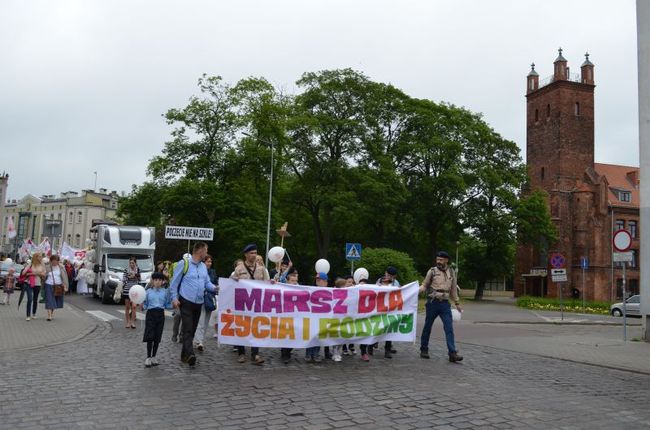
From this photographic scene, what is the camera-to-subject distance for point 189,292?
913 cm

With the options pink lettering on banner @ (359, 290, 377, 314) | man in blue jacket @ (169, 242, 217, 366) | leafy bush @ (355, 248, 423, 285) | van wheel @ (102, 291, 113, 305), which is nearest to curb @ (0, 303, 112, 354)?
man in blue jacket @ (169, 242, 217, 366)

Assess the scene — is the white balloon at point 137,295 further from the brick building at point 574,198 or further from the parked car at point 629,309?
the brick building at point 574,198

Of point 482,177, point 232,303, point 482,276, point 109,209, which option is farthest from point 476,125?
point 109,209

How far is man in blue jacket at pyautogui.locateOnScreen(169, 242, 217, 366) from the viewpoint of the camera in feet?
29.6

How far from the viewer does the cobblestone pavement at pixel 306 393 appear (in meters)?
6.03

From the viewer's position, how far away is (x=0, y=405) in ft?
20.9

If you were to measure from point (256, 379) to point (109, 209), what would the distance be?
116 m

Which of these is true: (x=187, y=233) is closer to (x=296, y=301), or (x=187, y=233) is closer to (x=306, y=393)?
(x=296, y=301)

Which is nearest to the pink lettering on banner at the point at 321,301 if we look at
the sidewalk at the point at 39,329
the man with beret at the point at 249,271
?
the man with beret at the point at 249,271

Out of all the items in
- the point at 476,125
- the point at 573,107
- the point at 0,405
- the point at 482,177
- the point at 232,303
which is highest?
the point at 573,107

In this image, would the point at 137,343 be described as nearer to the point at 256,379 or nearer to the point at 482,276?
the point at 256,379

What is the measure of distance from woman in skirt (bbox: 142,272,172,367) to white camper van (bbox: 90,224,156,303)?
615 inches

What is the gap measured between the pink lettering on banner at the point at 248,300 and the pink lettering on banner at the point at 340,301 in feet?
4.46

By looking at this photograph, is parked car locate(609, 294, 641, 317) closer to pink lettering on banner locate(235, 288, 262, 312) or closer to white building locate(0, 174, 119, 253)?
pink lettering on banner locate(235, 288, 262, 312)
